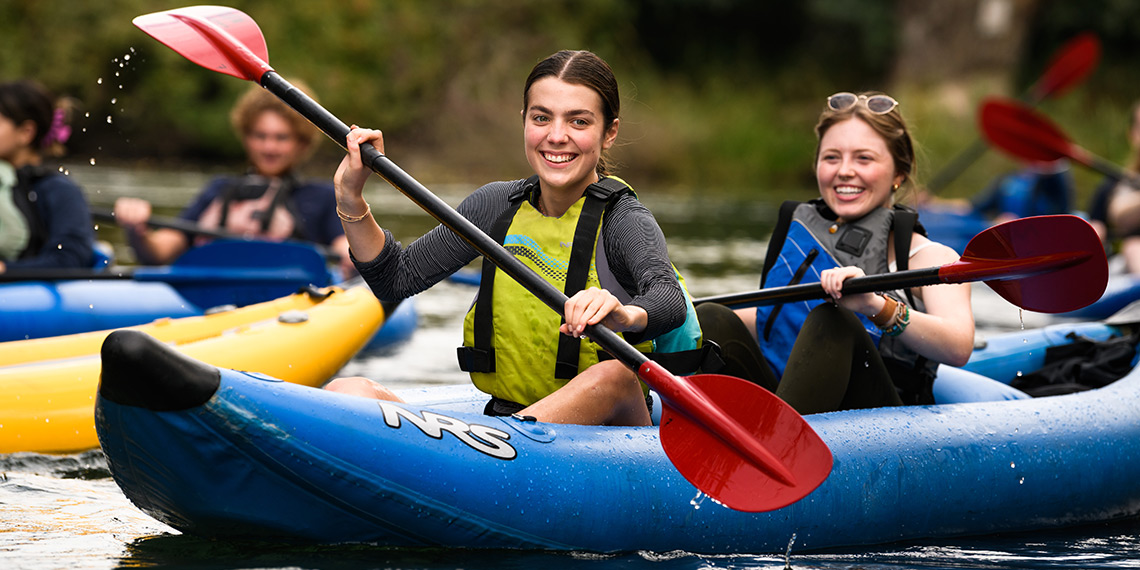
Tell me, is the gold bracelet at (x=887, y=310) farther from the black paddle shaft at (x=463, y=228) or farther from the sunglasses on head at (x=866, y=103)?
the black paddle shaft at (x=463, y=228)

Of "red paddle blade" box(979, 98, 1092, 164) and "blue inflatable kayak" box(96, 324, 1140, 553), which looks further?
"red paddle blade" box(979, 98, 1092, 164)

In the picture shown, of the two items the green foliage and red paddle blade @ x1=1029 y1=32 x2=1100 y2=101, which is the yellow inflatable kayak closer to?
red paddle blade @ x1=1029 y1=32 x2=1100 y2=101

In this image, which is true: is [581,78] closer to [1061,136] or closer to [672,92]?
[1061,136]

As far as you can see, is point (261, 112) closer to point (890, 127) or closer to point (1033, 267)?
point (890, 127)

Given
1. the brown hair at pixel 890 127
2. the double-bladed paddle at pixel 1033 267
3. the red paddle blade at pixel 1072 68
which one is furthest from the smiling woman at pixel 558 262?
the red paddle blade at pixel 1072 68

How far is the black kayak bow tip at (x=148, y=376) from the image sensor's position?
6.40ft

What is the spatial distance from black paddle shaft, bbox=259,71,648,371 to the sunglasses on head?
989mm

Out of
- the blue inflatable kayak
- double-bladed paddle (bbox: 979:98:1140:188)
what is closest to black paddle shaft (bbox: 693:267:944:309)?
the blue inflatable kayak

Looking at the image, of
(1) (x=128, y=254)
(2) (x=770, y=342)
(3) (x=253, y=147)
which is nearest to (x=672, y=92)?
(1) (x=128, y=254)

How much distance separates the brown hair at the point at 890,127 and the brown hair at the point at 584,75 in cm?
70

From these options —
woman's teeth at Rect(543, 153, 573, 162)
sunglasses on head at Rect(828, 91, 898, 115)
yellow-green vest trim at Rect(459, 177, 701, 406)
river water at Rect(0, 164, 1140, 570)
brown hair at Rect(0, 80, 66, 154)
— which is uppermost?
sunglasses on head at Rect(828, 91, 898, 115)

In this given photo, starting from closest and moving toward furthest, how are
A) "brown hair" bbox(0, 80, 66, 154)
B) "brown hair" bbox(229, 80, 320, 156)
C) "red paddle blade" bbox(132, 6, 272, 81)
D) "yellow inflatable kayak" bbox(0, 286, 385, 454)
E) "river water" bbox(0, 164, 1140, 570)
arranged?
"river water" bbox(0, 164, 1140, 570)
"red paddle blade" bbox(132, 6, 272, 81)
"yellow inflatable kayak" bbox(0, 286, 385, 454)
"brown hair" bbox(0, 80, 66, 154)
"brown hair" bbox(229, 80, 320, 156)

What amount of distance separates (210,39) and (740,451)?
54.9 inches

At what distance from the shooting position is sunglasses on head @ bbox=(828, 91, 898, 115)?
9.79 ft
